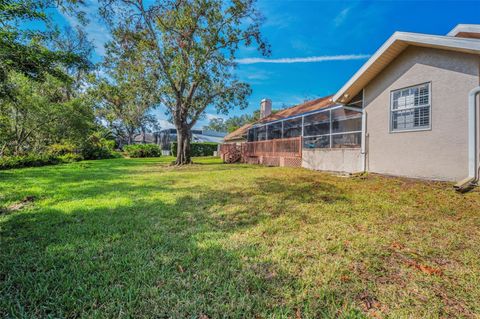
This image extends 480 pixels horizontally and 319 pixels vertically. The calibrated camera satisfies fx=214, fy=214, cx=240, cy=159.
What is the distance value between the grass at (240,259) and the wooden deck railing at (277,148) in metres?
7.88

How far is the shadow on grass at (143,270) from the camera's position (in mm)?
1669

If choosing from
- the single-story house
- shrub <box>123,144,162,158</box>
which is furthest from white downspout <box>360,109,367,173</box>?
shrub <box>123,144,162,158</box>

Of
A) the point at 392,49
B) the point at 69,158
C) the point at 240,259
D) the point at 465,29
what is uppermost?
the point at 465,29

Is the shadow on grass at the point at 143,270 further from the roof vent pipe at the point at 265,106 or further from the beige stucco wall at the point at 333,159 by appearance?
the roof vent pipe at the point at 265,106

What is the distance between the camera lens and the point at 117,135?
40312mm

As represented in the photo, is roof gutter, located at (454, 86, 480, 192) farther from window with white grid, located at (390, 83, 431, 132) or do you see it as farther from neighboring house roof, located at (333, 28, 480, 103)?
neighboring house roof, located at (333, 28, 480, 103)

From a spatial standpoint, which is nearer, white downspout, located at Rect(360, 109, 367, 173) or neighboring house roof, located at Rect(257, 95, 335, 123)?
white downspout, located at Rect(360, 109, 367, 173)

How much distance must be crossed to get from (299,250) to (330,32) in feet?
58.4

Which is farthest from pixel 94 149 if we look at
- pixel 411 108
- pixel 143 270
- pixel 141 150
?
pixel 411 108

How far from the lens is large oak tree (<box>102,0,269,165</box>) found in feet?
35.3

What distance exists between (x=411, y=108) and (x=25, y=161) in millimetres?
19177

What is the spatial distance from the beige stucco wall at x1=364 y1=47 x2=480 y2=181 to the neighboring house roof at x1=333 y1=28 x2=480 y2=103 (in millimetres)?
275

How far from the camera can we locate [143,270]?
2152 mm

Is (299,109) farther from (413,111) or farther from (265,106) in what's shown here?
(413,111)
